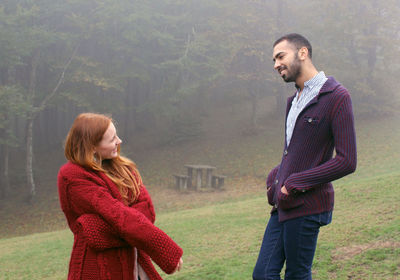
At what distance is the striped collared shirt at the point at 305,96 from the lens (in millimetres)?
2742

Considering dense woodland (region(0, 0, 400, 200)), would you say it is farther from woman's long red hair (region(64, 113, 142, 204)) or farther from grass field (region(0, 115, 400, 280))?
woman's long red hair (region(64, 113, 142, 204))

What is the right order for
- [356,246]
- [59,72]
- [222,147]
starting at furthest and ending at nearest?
[222,147] < [59,72] < [356,246]

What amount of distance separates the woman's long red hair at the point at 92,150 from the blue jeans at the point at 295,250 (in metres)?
0.95

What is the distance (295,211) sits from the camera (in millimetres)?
2645

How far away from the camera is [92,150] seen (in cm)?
247

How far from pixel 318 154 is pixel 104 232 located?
135 centimetres

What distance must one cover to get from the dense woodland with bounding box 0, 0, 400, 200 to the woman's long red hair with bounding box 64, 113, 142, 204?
1683cm

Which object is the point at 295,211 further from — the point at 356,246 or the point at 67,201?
the point at 356,246

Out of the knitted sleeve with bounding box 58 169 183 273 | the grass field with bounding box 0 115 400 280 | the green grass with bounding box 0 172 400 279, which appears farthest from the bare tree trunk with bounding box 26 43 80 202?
the knitted sleeve with bounding box 58 169 183 273

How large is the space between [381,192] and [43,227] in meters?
11.3

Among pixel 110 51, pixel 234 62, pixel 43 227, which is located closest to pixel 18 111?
pixel 43 227

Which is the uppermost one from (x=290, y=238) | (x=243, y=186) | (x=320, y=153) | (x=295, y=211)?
(x=320, y=153)

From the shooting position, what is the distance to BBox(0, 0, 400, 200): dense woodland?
20422 mm

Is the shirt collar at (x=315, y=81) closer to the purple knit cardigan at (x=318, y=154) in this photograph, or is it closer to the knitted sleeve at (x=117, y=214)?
the purple knit cardigan at (x=318, y=154)
